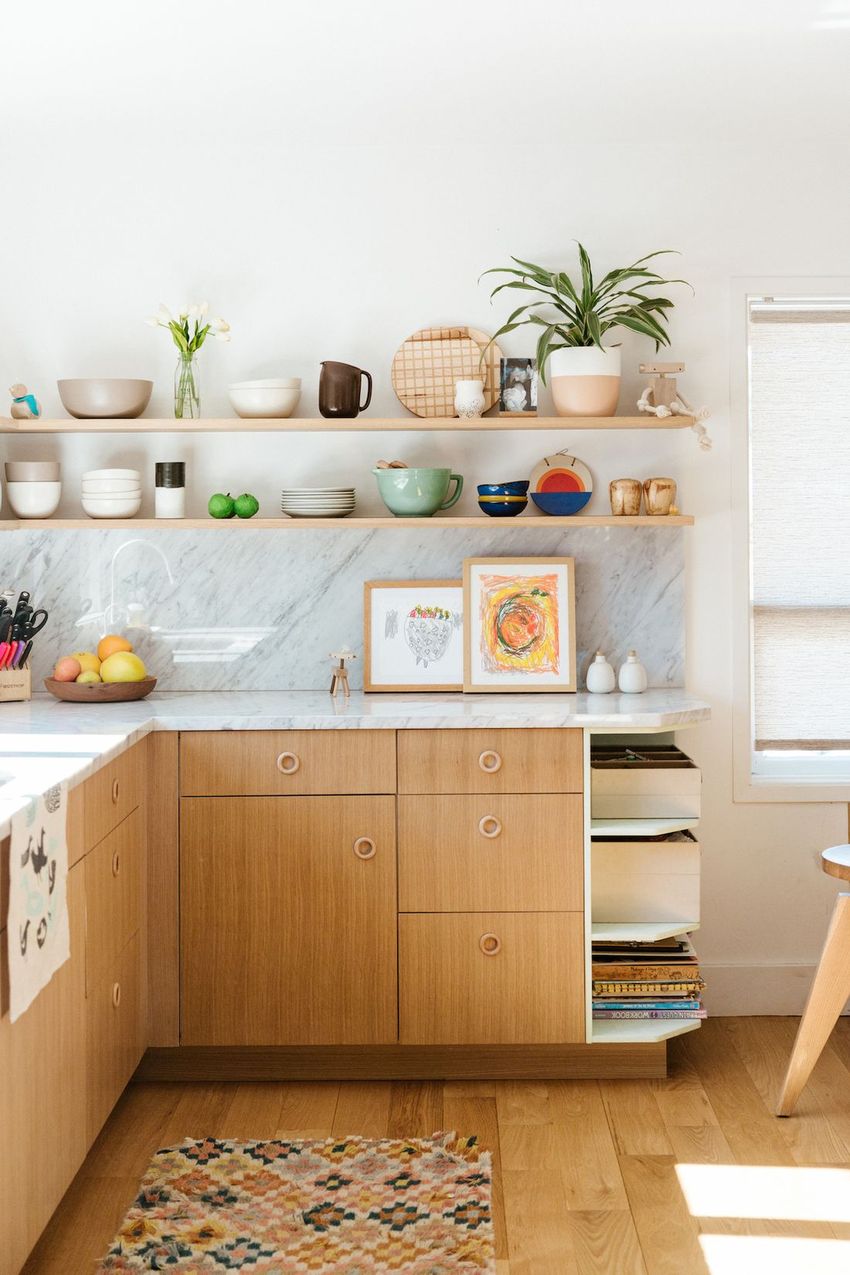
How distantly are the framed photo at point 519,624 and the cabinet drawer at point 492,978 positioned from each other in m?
0.71

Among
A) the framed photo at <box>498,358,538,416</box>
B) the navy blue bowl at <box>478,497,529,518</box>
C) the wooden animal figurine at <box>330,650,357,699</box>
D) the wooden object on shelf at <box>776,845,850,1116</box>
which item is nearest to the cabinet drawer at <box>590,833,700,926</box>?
the wooden object on shelf at <box>776,845,850,1116</box>

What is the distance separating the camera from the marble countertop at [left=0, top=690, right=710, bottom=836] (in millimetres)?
2621

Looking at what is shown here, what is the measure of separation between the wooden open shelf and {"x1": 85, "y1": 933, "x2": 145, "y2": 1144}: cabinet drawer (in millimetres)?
1128

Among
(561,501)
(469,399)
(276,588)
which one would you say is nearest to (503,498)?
(561,501)

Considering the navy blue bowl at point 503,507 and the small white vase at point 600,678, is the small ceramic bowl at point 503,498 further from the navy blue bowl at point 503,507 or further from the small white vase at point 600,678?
the small white vase at point 600,678

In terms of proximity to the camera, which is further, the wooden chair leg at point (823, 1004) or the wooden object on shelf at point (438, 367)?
the wooden object on shelf at point (438, 367)

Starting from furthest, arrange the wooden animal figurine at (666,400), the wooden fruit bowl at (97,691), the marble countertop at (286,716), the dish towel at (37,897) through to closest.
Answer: the wooden animal figurine at (666,400), the wooden fruit bowl at (97,691), the marble countertop at (286,716), the dish towel at (37,897)

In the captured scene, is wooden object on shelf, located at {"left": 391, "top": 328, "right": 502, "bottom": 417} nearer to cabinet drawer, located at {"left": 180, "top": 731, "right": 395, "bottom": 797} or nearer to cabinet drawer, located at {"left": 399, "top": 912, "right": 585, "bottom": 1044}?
cabinet drawer, located at {"left": 180, "top": 731, "right": 395, "bottom": 797}

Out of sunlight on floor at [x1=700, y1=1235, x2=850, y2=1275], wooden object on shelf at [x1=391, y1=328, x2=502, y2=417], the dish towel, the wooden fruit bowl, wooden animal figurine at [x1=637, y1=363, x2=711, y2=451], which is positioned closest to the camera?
the dish towel

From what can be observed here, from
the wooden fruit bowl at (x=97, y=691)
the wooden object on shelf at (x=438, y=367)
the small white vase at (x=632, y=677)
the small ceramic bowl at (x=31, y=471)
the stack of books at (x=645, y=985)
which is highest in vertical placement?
the wooden object on shelf at (x=438, y=367)

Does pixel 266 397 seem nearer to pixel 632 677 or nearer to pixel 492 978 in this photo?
pixel 632 677

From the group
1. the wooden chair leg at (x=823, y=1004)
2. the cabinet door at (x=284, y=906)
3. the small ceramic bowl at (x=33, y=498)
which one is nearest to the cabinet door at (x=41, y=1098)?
the cabinet door at (x=284, y=906)

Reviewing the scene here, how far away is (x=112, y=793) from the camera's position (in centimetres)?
268

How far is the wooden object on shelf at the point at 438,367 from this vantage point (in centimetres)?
347
